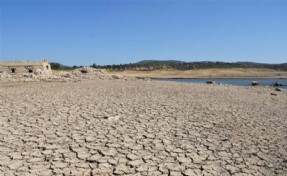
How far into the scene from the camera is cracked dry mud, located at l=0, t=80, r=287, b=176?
5.88 m

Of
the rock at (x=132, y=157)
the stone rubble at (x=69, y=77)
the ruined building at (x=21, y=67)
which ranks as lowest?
the rock at (x=132, y=157)

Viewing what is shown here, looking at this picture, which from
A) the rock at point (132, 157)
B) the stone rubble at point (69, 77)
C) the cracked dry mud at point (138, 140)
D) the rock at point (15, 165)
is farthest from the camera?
the stone rubble at point (69, 77)

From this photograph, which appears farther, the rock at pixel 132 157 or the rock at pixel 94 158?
the rock at pixel 132 157

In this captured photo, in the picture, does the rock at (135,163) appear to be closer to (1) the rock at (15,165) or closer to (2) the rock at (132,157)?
(2) the rock at (132,157)

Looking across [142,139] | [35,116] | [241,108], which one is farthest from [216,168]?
[241,108]

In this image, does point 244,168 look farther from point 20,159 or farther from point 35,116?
point 35,116

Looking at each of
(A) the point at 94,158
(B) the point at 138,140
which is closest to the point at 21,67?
(B) the point at 138,140

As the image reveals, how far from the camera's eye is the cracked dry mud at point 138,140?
588 centimetres

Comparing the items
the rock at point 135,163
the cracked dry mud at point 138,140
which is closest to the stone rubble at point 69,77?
the cracked dry mud at point 138,140

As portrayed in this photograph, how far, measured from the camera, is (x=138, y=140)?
24.0ft

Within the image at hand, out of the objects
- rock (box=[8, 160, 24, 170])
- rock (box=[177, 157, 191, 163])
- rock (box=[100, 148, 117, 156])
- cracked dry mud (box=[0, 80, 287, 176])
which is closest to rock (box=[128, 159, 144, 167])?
cracked dry mud (box=[0, 80, 287, 176])

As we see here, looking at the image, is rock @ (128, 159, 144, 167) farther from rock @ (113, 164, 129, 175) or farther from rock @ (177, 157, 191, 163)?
rock @ (177, 157, 191, 163)

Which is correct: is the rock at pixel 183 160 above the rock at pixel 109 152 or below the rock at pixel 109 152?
below

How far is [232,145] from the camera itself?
725 centimetres
